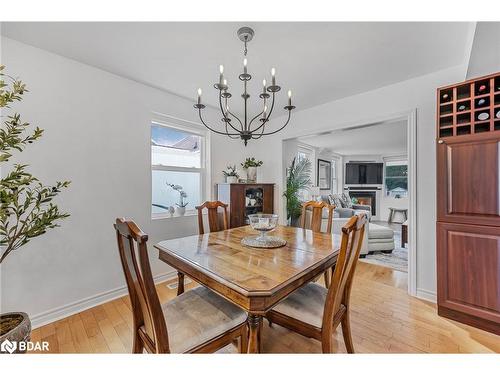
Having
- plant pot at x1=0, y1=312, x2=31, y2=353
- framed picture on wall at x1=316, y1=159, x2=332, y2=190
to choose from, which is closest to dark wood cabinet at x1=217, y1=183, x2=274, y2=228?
plant pot at x1=0, y1=312, x2=31, y2=353

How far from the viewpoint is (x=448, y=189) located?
1.93m

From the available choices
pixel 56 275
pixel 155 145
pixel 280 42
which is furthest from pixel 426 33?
pixel 56 275

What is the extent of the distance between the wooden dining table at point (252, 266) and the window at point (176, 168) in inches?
49.3

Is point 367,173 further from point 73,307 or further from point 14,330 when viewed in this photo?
point 14,330

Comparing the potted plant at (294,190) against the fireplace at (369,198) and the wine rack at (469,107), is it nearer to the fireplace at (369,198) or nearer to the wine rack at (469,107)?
the wine rack at (469,107)

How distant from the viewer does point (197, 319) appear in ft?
4.03

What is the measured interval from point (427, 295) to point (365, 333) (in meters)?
1.03

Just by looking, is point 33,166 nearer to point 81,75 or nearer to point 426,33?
point 81,75

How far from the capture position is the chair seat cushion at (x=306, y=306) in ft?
4.31

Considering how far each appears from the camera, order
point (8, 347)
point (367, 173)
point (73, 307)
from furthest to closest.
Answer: point (367, 173) → point (73, 307) → point (8, 347)

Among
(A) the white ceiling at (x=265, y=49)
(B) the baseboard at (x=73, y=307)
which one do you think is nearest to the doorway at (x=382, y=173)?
(A) the white ceiling at (x=265, y=49)

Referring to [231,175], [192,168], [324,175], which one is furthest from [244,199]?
[324,175]

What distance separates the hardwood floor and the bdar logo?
19.8 inches

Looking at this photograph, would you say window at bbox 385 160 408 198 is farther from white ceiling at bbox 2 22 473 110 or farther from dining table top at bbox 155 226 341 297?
dining table top at bbox 155 226 341 297
